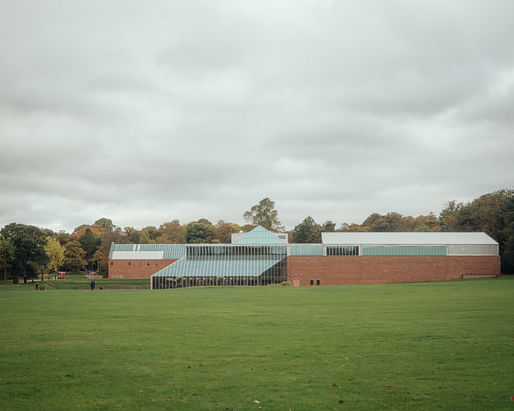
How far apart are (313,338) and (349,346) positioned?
6.09ft

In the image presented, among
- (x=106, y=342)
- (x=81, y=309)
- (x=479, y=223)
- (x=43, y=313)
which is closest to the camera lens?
(x=106, y=342)

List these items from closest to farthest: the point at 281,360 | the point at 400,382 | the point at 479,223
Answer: the point at 400,382
the point at 281,360
the point at 479,223

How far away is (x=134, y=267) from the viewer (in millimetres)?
92312

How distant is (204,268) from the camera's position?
237 feet

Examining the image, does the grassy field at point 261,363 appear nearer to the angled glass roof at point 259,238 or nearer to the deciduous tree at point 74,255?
the angled glass roof at point 259,238

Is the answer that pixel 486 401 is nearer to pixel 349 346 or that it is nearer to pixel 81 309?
pixel 349 346

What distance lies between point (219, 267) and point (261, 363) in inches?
2388

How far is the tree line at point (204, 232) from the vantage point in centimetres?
7519

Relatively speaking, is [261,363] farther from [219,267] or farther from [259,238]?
[259,238]

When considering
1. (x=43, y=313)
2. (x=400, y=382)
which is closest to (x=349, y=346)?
(x=400, y=382)

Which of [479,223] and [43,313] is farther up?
[479,223]

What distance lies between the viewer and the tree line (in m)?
75.2

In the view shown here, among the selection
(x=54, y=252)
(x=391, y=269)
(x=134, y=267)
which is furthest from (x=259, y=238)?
(x=54, y=252)

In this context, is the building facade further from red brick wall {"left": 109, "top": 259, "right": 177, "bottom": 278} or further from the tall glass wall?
red brick wall {"left": 109, "top": 259, "right": 177, "bottom": 278}
